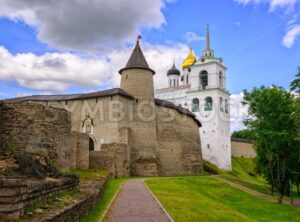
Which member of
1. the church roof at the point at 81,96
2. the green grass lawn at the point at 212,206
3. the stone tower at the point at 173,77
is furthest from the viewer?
the stone tower at the point at 173,77

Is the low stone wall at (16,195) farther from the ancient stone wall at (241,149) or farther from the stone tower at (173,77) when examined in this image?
the stone tower at (173,77)

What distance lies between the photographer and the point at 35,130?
14.5m

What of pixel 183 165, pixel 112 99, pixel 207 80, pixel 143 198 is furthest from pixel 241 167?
pixel 143 198

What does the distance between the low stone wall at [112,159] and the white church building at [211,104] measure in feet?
109

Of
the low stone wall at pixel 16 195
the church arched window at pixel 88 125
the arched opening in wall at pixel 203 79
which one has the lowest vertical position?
the low stone wall at pixel 16 195

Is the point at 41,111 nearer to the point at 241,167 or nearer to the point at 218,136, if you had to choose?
the point at 218,136

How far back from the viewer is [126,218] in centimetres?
1071

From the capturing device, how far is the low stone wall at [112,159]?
2932 cm

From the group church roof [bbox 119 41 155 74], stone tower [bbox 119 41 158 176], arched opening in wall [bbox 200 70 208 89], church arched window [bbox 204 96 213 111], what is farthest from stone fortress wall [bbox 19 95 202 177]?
arched opening in wall [bbox 200 70 208 89]

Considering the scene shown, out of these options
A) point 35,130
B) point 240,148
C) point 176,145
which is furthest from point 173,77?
point 35,130

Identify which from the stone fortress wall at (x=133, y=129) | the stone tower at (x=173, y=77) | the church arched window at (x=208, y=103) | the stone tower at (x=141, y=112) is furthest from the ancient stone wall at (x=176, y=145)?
the stone tower at (x=173, y=77)

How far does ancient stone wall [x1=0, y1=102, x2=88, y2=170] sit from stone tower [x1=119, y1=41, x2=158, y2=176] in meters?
20.2

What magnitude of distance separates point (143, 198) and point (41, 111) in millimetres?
5363

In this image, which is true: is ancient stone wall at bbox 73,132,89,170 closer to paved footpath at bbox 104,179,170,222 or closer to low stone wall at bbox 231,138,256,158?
paved footpath at bbox 104,179,170,222
